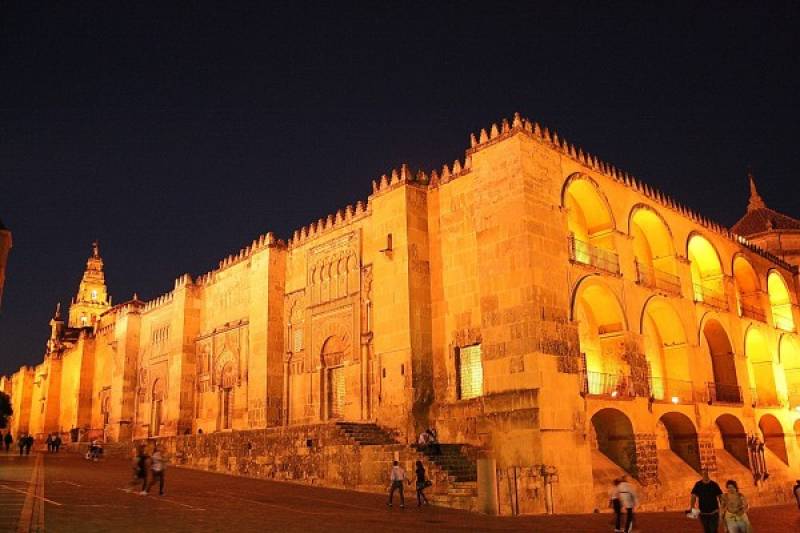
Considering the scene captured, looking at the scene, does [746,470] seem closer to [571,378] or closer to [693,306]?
[693,306]

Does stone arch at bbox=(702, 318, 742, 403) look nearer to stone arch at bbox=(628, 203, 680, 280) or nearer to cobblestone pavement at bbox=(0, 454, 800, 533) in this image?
stone arch at bbox=(628, 203, 680, 280)

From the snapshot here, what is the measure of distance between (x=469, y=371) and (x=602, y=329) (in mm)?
4239

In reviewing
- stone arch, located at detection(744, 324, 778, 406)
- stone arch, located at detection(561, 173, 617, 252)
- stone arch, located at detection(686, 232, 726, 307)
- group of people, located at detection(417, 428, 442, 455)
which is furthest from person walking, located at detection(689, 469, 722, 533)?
stone arch, located at detection(744, 324, 778, 406)

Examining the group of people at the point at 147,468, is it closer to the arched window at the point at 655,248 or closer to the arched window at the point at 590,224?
the arched window at the point at 590,224

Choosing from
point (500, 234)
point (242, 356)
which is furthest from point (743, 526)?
point (242, 356)

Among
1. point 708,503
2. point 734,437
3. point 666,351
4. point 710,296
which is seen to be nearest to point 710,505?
point 708,503

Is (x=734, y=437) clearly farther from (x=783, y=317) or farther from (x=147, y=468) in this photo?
(x=147, y=468)

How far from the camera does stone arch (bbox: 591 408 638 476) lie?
58.5 feet

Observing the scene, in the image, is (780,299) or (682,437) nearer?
(682,437)

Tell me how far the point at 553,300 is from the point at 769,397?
47.0 ft

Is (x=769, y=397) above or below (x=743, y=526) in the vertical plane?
above

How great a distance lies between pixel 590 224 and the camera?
68.0 feet

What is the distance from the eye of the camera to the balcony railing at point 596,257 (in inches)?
742

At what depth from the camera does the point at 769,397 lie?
25.7 m
